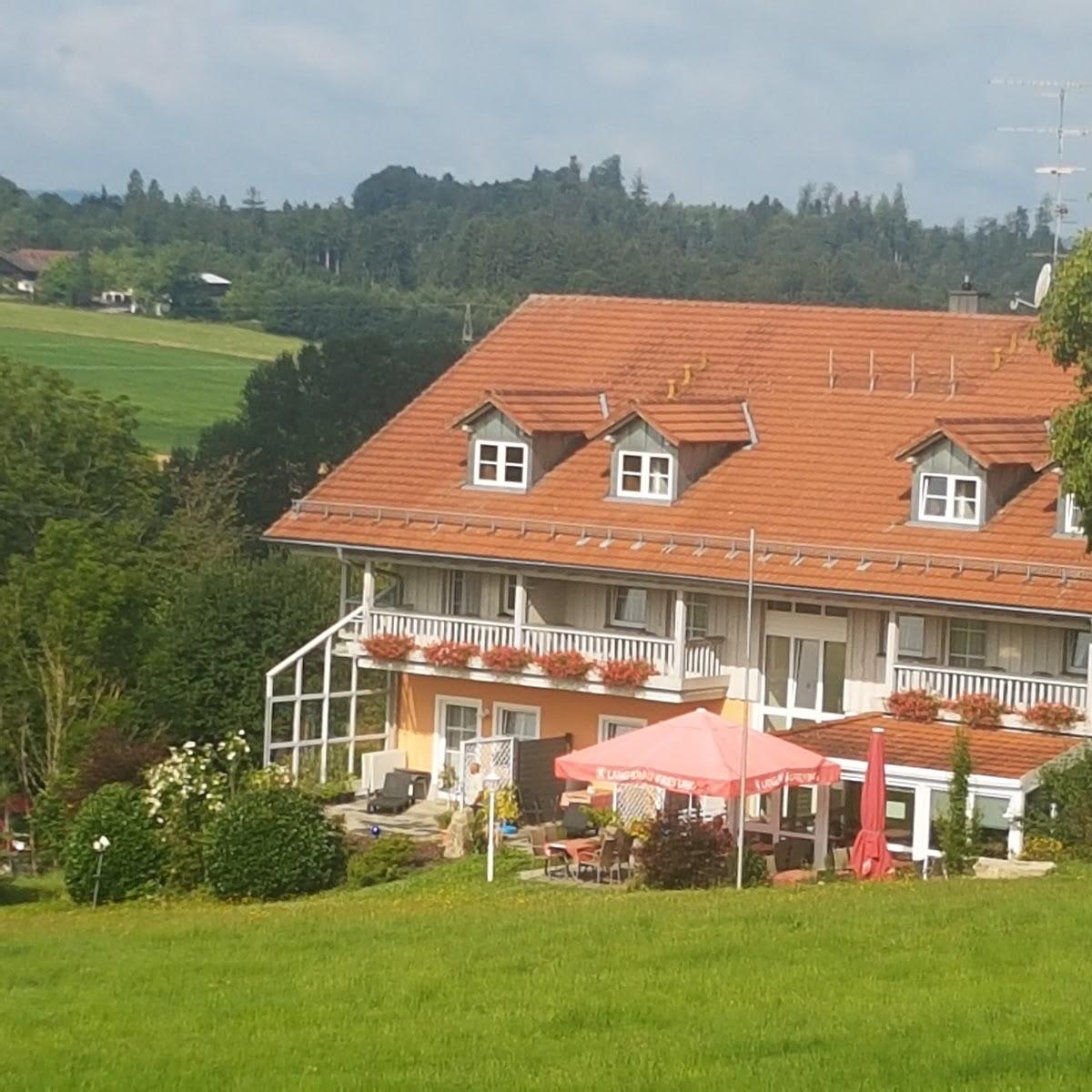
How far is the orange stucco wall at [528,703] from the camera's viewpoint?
38.7 meters

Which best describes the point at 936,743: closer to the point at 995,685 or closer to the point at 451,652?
the point at 995,685

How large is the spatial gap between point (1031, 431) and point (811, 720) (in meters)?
5.41

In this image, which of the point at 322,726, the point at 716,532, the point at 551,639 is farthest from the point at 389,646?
the point at 716,532

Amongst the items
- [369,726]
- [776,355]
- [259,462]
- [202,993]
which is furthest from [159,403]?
[202,993]

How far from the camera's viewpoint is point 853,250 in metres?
194

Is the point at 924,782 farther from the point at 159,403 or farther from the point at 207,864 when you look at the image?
the point at 159,403

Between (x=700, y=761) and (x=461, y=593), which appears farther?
(x=461, y=593)

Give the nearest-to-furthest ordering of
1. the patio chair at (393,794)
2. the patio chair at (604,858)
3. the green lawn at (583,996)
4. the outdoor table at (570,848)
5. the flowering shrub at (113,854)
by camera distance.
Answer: the green lawn at (583,996) → the patio chair at (604,858) → the outdoor table at (570,848) → the flowering shrub at (113,854) → the patio chair at (393,794)

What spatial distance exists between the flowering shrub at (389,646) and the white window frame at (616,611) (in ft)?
10.4

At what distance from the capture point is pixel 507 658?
3862 cm

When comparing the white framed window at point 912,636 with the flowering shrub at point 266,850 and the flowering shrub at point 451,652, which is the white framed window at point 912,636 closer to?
the flowering shrub at point 451,652

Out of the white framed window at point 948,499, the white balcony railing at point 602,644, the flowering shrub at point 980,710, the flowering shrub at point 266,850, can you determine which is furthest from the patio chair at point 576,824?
the white framed window at point 948,499

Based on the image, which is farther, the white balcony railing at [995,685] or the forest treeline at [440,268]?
the forest treeline at [440,268]

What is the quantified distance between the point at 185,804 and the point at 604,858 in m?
5.74
